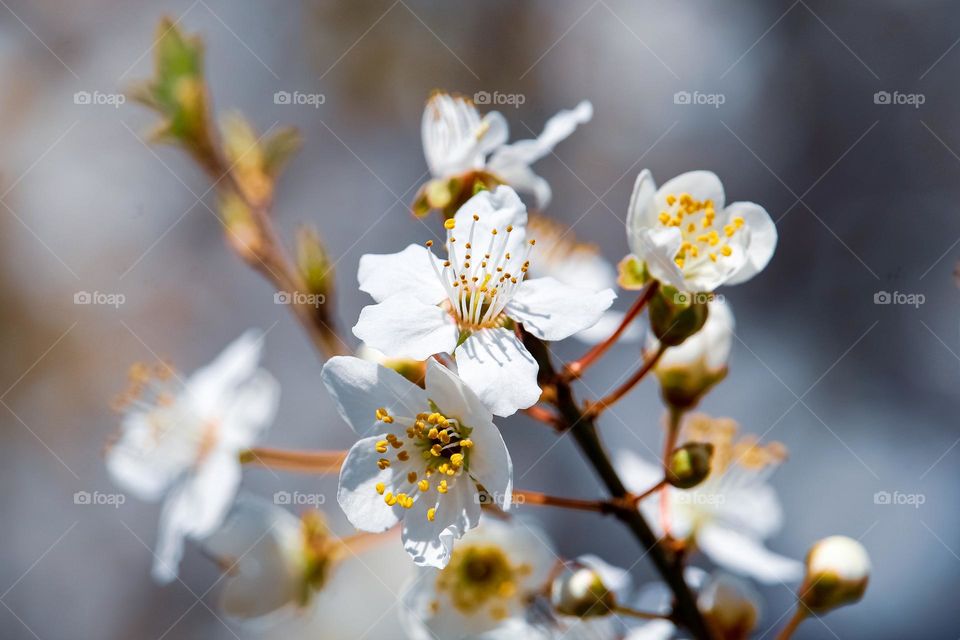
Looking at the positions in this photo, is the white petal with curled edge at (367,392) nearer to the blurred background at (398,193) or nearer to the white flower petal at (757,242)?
the white flower petal at (757,242)

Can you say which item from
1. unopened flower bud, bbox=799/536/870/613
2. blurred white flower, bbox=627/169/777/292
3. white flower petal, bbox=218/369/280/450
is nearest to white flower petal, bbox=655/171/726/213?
blurred white flower, bbox=627/169/777/292

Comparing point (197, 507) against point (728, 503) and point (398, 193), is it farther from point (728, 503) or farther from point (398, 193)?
point (398, 193)

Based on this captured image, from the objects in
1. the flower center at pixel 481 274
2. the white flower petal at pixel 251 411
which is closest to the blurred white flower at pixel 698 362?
the flower center at pixel 481 274

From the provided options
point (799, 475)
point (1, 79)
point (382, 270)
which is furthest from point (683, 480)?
point (1, 79)

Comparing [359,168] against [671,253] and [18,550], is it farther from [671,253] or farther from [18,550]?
[671,253]

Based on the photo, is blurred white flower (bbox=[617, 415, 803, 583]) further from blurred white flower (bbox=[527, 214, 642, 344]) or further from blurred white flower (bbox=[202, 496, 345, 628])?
blurred white flower (bbox=[202, 496, 345, 628])

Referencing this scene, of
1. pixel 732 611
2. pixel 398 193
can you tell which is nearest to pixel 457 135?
pixel 732 611
